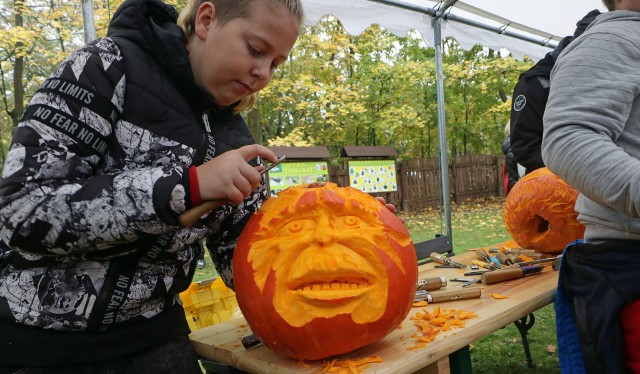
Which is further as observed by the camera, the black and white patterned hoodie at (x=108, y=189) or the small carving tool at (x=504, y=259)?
the small carving tool at (x=504, y=259)

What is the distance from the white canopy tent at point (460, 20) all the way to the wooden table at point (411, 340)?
1403mm

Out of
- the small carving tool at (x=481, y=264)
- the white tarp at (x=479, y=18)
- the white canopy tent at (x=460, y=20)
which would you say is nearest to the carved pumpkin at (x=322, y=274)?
the small carving tool at (x=481, y=264)

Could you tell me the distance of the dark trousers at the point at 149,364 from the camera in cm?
124

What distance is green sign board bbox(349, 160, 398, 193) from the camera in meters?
7.41

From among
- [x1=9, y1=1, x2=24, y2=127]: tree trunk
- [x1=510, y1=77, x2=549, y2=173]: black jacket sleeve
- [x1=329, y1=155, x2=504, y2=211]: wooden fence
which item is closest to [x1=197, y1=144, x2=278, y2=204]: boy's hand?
[x1=510, y1=77, x2=549, y2=173]: black jacket sleeve

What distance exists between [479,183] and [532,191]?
13.2 m

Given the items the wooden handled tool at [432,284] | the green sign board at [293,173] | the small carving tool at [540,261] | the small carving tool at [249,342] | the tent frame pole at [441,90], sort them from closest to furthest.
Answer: the small carving tool at [249,342] → the wooden handled tool at [432,284] → the small carving tool at [540,261] → the tent frame pole at [441,90] → the green sign board at [293,173]

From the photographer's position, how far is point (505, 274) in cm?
214

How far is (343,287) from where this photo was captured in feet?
4.49

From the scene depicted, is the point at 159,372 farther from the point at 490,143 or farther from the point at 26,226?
the point at 490,143

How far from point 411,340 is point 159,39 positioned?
120 cm

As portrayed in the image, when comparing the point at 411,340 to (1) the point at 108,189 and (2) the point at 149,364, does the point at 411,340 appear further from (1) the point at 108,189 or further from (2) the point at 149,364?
(1) the point at 108,189

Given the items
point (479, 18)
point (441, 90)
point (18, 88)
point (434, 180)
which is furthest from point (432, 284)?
point (434, 180)

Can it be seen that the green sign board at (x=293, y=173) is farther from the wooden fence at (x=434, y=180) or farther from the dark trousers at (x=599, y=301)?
the wooden fence at (x=434, y=180)
